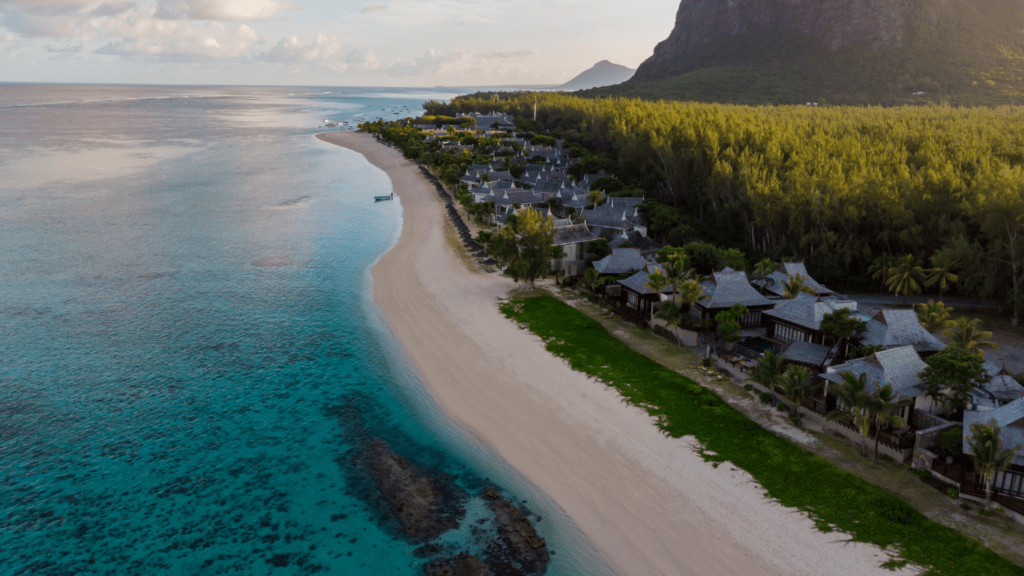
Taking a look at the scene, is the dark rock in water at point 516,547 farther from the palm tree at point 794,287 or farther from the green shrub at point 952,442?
the palm tree at point 794,287

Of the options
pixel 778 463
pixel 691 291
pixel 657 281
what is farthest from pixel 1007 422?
pixel 657 281

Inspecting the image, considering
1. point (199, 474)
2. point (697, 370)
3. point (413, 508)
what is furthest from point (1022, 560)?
point (199, 474)

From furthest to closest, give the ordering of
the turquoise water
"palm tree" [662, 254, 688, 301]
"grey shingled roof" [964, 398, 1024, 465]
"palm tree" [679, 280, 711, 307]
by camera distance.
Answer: "palm tree" [662, 254, 688, 301], "palm tree" [679, 280, 711, 307], the turquoise water, "grey shingled roof" [964, 398, 1024, 465]

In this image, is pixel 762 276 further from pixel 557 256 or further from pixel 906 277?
pixel 557 256

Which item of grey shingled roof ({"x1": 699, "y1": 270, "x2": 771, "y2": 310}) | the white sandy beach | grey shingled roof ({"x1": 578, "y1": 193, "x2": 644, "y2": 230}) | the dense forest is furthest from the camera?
grey shingled roof ({"x1": 578, "y1": 193, "x2": 644, "y2": 230})

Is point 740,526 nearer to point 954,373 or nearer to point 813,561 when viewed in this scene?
point 813,561

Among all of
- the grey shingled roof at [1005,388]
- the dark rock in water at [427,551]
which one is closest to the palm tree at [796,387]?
the grey shingled roof at [1005,388]

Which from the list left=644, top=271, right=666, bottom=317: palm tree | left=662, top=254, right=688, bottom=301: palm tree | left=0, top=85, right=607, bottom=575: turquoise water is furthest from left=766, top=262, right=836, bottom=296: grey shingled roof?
left=0, top=85, right=607, bottom=575: turquoise water

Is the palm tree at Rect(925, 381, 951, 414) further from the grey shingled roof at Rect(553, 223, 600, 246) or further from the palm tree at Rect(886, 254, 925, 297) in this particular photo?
the grey shingled roof at Rect(553, 223, 600, 246)
